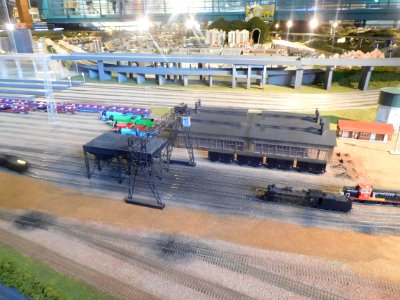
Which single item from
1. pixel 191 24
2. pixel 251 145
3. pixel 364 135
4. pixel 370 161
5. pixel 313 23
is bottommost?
pixel 370 161

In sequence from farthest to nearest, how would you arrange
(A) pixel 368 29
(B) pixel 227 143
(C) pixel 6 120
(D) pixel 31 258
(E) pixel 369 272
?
(A) pixel 368 29
(C) pixel 6 120
(B) pixel 227 143
(D) pixel 31 258
(E) pixel 369 272

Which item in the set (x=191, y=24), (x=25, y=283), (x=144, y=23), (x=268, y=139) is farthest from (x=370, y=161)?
(x=144, y=23)

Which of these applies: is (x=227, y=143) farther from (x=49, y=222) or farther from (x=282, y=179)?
(x=49, y=222)

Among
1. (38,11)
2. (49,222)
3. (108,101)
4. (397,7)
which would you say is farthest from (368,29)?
(38,11)

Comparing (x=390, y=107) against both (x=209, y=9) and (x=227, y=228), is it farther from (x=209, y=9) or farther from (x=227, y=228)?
(x=209, y=9)

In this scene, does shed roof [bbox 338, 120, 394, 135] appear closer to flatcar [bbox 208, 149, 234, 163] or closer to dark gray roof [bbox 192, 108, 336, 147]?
dark gray roof [bbox 192, 108, 336, 147]

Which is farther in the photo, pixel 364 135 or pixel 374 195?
pixel 364 135
